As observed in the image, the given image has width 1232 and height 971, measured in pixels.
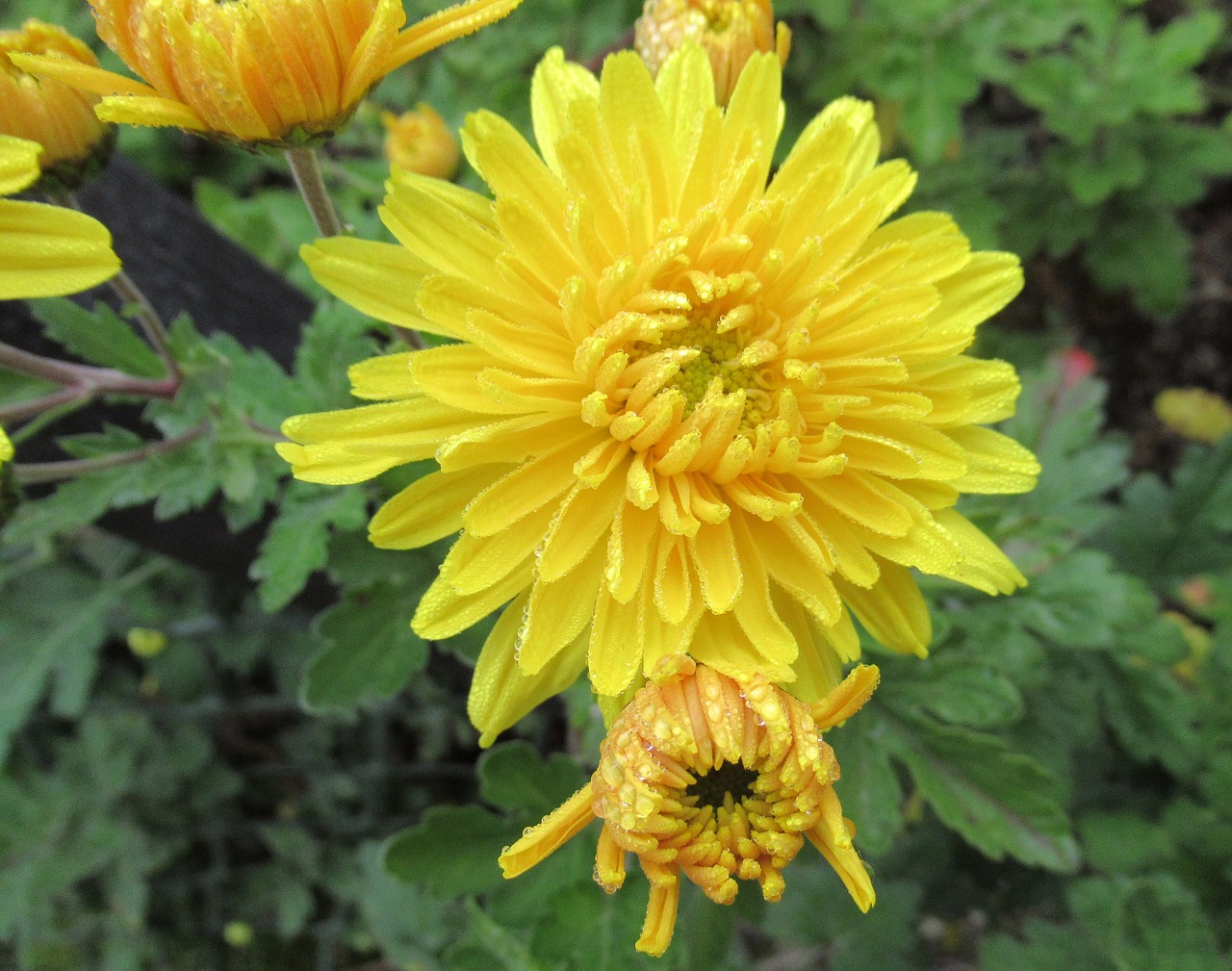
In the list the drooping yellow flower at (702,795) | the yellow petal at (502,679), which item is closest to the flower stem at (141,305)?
the yellow petal at (502,679)

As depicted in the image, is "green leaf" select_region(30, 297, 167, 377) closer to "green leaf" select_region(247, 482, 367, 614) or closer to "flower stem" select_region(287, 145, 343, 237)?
"green leaf" select_region(247, 482, 367, 614)

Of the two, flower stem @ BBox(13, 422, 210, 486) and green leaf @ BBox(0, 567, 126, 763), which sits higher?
flower stem @ BBox(13, 422, 210, 486)

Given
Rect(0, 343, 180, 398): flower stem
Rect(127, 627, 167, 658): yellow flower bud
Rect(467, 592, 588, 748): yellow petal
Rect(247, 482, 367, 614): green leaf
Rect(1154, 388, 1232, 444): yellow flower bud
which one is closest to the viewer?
Rect(467, 592, 588, 748): yellow petal

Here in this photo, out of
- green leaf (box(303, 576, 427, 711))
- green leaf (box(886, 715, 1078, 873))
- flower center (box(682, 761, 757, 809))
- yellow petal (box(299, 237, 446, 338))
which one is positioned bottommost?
green leaf (box(303, 576, 427, 711))

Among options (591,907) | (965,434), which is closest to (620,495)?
(965,434)

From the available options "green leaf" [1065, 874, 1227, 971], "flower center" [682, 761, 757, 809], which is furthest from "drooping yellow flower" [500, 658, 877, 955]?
"green leaf" [1065, 874, 1227, 971]

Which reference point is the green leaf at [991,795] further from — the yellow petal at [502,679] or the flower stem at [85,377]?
the flower stem at [85,377]

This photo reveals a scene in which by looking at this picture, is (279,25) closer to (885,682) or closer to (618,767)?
(618,767)
